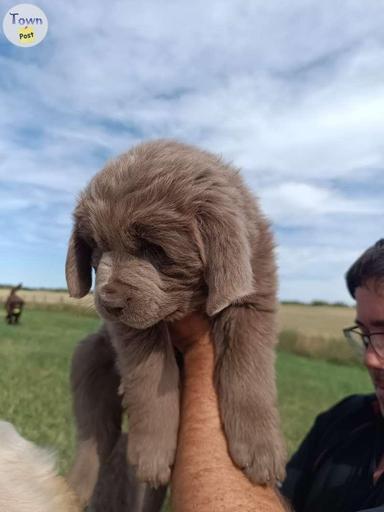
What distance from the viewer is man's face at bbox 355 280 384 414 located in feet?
10.4

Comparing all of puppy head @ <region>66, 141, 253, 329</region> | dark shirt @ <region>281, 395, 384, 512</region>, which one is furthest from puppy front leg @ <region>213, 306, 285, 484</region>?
dark shirt @ <region>281, 395, 384, 512</region>

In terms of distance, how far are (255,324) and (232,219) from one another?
1.55 feet

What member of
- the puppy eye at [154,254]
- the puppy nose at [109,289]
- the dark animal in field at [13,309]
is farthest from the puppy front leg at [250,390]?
the dark animal in field at [13,309]

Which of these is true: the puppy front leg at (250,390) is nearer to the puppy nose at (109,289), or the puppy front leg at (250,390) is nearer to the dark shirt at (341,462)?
the puppy nose at (109,289)

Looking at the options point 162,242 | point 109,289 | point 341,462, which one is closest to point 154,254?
point 162,242

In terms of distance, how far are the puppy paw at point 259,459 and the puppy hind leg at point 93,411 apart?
0.79 metres

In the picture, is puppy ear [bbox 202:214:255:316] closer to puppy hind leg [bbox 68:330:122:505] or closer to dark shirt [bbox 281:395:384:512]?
puppy hind leg [bbox 68:330:122:505]

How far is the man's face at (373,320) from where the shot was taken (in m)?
3.16

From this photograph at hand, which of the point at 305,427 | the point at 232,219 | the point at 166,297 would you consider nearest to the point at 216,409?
the point at 166,297

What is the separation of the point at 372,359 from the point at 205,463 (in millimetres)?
1368

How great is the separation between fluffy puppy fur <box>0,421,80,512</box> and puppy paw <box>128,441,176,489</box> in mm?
419

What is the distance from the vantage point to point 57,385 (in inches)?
451

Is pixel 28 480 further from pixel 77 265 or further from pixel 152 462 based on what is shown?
pixel 77 265

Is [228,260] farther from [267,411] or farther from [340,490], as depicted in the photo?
[340,490]
